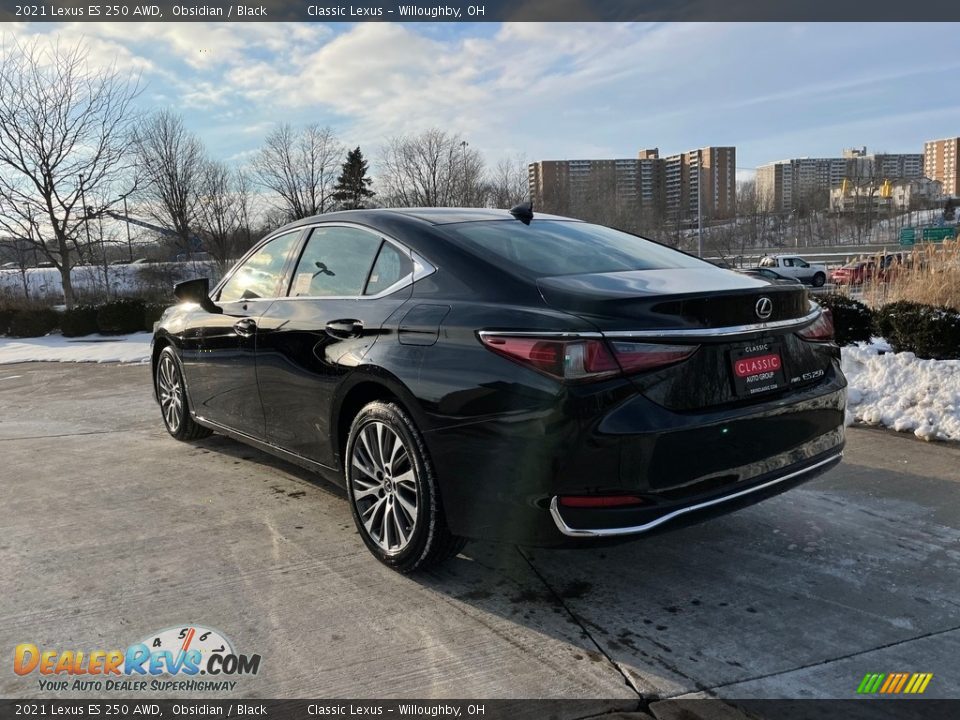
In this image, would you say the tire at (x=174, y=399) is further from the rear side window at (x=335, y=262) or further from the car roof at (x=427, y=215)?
the car roof at (x=427, y=215)

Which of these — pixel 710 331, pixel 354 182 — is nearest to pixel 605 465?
pixel 710 331

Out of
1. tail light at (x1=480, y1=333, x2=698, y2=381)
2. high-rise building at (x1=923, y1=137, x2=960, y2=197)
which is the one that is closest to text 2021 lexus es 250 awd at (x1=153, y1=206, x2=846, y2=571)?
tail light at (x1=480, y1=333, x2=698, y2=381)

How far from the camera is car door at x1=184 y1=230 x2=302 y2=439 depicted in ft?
13.6

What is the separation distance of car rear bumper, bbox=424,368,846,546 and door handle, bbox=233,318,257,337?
1759mm

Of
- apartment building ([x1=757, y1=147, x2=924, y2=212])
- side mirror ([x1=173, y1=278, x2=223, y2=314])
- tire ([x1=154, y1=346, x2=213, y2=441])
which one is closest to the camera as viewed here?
side mirror ([x1=173, y1=278, x2=223, y2=314])

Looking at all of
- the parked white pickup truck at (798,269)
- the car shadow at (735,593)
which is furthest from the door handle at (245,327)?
the parked white pickup truck at (798,269)

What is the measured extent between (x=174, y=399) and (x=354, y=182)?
168 feet

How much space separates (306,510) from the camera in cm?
401

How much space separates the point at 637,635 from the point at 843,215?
90025mm

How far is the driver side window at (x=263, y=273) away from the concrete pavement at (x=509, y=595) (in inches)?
47.9

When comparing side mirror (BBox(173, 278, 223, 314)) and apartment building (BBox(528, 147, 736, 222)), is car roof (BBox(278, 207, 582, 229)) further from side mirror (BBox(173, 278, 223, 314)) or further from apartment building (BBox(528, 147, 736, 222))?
apartment building (BBox(528, 147, 736, 222))

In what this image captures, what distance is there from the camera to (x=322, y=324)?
138 inches

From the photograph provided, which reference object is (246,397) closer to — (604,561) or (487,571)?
(487,571)

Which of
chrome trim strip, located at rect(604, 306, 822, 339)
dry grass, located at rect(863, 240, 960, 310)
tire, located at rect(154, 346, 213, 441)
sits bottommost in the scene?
tire, located at rect(154, 346, 213, 441)
